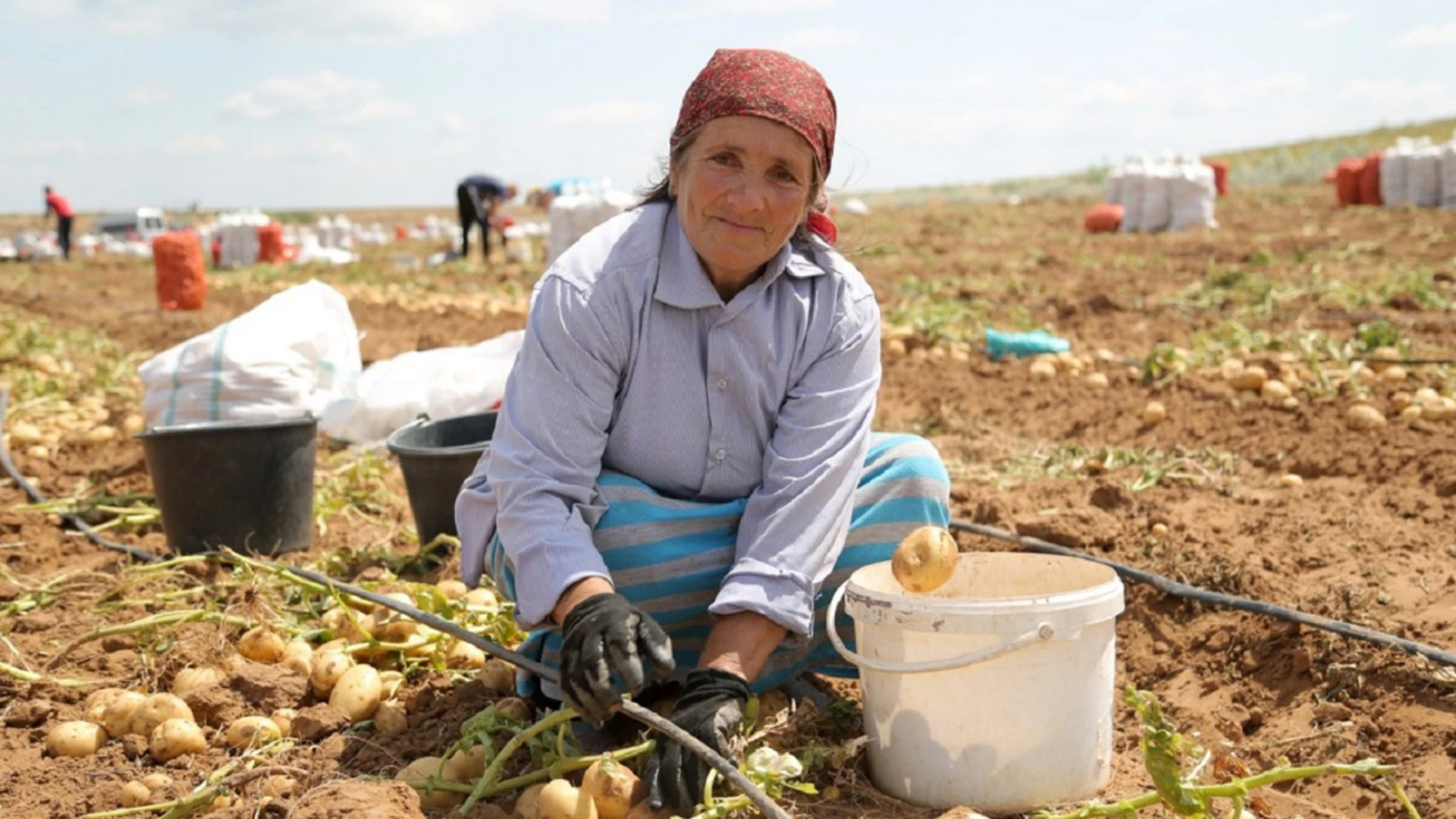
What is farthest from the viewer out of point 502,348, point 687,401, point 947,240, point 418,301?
point 947,240

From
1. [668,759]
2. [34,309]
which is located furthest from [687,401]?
[34,309]

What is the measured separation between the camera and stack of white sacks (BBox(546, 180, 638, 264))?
42.0 ft

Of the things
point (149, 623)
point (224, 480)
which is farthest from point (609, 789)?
point (224, 480)

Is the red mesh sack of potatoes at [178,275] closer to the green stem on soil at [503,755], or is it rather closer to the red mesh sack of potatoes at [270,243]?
the red mesh sack of potatoes at [270,243]

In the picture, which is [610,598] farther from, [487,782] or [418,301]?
[418,301]

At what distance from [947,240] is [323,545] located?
12.7 meters

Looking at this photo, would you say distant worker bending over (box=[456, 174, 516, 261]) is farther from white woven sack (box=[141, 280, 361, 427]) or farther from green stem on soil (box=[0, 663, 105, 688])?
green stem on soil (box=[0, 663, 105, 688])

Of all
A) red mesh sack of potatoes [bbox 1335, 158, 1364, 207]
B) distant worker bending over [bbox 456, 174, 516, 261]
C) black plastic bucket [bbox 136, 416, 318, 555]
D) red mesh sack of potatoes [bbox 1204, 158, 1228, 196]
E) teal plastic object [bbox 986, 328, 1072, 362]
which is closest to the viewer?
black plastic bucket [bbox 136, 416, 318, 555]

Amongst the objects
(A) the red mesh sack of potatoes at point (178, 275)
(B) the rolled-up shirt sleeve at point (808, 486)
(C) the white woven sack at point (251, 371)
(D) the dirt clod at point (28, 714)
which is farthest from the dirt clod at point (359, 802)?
(A) the red mesh sack of potatoes at point (178, 275)

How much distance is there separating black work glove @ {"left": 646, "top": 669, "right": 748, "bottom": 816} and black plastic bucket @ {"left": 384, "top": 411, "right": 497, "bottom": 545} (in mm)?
1451

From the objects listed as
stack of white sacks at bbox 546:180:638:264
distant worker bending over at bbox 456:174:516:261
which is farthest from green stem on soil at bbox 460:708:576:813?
distant worker bending over at bbox 456:174:516:261

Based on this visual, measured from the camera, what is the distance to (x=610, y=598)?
78.7 inches

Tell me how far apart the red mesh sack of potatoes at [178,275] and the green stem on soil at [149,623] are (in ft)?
27.1

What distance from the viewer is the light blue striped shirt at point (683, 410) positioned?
7.00 ft
